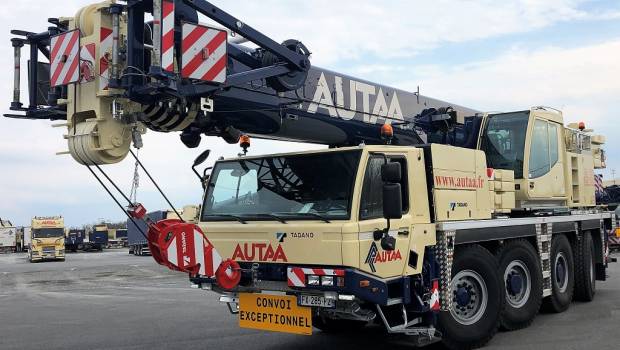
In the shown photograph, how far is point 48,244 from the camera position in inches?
1373

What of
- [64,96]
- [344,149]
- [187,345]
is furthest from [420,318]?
[64,96]

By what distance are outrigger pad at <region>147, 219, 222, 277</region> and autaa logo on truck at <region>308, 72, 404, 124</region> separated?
6.54ft

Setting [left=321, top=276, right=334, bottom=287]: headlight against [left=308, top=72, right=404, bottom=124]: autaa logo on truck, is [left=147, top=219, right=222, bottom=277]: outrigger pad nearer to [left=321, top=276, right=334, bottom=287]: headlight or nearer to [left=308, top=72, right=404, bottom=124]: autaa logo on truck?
[left=321, top=276, right=334, bottom=287]: headlight

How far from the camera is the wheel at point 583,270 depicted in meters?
9.98

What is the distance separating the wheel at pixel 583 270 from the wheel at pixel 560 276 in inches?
10.0

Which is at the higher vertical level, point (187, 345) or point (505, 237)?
point (505, 237)

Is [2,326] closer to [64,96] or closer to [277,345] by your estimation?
[277,345]

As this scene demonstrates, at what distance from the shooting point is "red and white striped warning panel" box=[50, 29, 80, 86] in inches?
211

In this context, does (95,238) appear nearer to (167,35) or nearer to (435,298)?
(435,298)

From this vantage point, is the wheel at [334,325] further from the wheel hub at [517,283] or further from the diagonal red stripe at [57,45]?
the diagonal red stripe at [57,45]

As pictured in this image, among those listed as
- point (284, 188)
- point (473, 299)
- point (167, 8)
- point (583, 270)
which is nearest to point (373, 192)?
point (284, 188)

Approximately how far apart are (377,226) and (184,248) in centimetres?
186

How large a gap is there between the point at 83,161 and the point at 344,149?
2.50m

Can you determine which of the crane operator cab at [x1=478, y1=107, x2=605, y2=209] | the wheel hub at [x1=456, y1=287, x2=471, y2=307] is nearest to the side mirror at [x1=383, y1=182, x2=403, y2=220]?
the wheel hub at [x1=456, y1=287, x2=471, y2=307]
